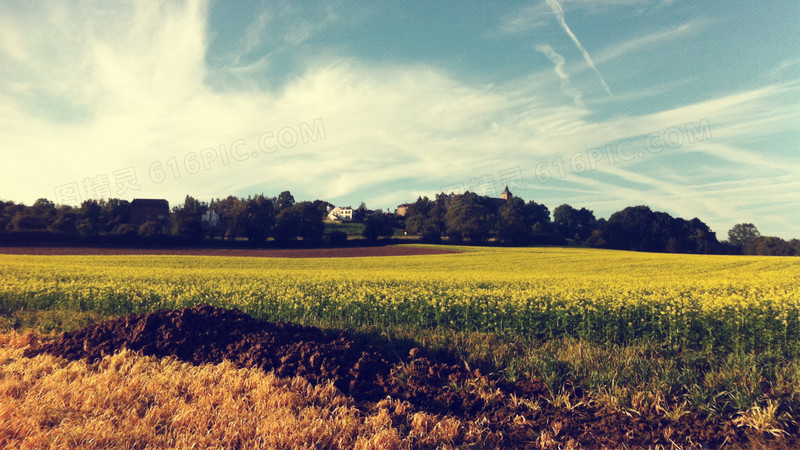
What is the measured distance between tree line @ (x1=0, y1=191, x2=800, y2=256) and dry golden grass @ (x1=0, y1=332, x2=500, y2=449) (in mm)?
69214

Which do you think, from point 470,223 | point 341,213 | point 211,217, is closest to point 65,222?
point 211,217

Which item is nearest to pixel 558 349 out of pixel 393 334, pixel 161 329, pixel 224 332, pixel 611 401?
pixel 611 401

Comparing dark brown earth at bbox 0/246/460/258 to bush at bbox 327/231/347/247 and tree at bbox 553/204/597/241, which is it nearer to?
bush at bbox 327/231/347/247

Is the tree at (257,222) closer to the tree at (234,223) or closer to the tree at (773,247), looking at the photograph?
the tree at (234,223)

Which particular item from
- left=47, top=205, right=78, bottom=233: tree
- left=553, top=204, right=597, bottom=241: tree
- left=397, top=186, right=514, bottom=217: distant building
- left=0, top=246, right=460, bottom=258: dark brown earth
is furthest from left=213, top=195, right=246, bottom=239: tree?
left=553, top=204, right=597, bottom=241: tree

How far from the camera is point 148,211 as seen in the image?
104 m

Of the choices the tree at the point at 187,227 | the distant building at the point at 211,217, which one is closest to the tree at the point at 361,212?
the distant building at the point at 211,217

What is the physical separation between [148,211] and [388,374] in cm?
11756

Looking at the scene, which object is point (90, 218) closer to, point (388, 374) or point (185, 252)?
point (185, 252)

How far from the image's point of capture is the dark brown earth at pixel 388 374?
494 centimetres

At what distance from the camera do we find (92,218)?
72.8m

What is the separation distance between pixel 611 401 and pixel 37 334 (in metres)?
11.0

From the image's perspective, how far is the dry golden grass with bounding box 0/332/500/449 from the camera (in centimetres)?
434

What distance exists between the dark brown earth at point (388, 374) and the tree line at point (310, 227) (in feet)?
221
